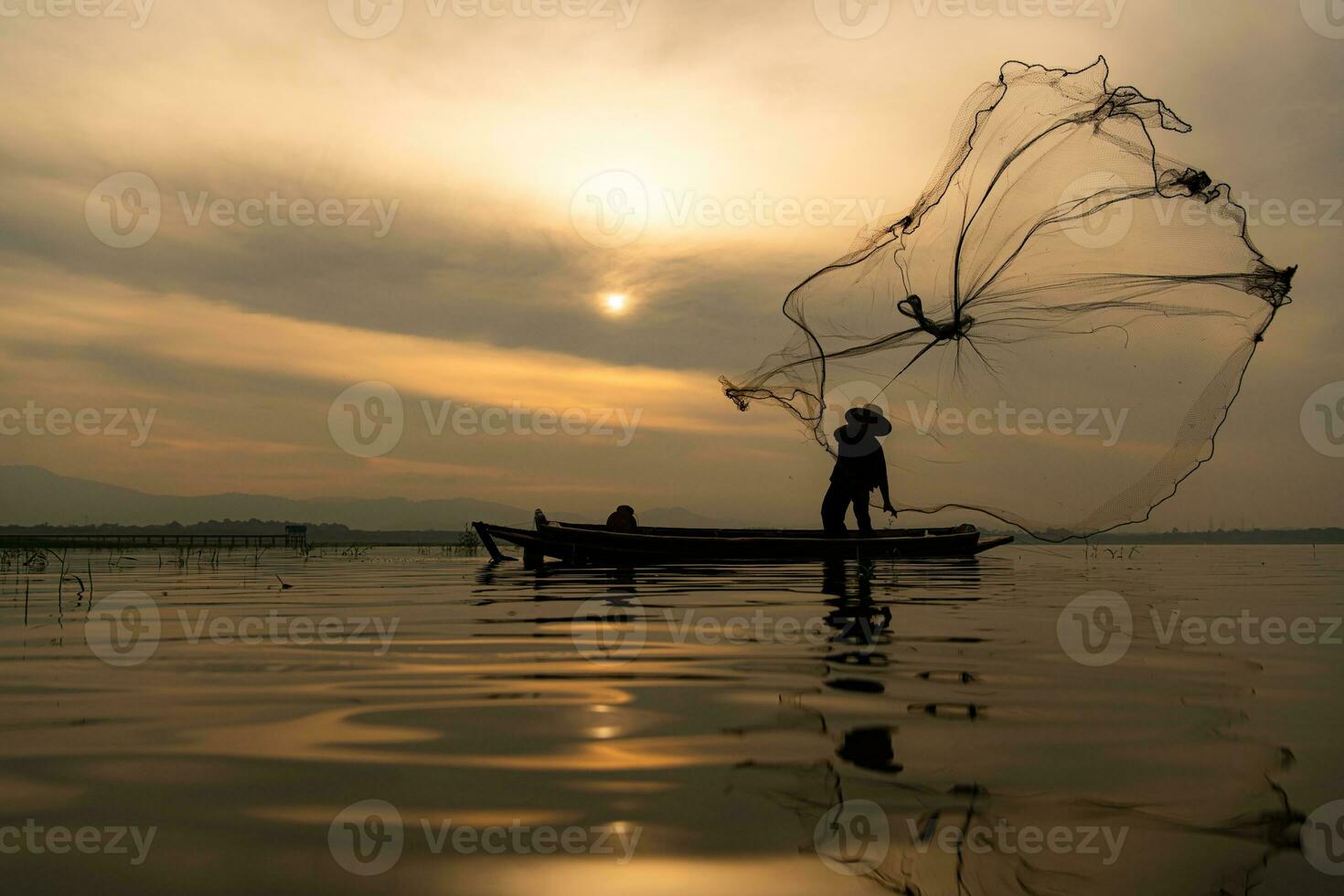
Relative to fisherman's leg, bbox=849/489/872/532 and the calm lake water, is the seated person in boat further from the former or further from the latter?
the calm lake water

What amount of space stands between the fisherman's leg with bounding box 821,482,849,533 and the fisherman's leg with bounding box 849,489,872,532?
0.28 m

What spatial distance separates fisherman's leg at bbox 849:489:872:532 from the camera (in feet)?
73.8

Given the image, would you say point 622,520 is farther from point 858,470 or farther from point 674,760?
point 674,760

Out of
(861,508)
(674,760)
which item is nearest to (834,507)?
(861,508)

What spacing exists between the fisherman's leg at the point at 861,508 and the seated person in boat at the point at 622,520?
556 centimetres

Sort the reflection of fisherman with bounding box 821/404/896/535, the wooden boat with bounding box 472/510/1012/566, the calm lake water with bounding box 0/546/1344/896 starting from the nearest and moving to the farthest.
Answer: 1. the calm lake water with bounding box 0/546/1344/896
2. the reflection of fisherman with bounding box 821/404/896/535
3. the wooden boat with bounding box 472/510/1012/566

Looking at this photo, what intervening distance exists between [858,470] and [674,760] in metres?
18.6

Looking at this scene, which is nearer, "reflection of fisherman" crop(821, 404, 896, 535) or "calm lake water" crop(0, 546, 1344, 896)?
"calm lake water" crop(0, 546, 1344, 896)

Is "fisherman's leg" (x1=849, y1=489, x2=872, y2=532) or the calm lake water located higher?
"fisherman's leg" (x1=849, y1=489, x2=872, y2=532)

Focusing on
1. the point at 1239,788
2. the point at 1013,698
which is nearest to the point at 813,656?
the point at 1013,698

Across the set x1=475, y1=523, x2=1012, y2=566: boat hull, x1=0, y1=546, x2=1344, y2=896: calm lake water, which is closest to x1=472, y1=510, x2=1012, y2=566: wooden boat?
x1=475, y1=523, x2=1012, y2=566: boat hull

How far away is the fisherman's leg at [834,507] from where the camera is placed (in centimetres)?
2325

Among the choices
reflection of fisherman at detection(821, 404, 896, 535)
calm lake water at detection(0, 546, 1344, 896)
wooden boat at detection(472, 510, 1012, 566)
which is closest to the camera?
calm lake water at detection(0, 546, 1344, 896)

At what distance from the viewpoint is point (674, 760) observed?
422 centimetres
